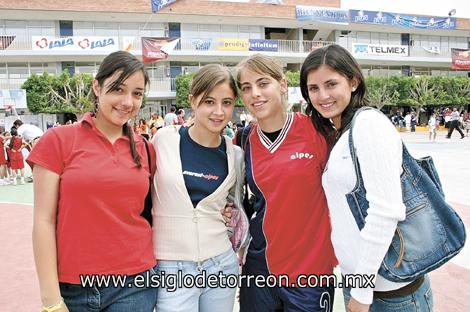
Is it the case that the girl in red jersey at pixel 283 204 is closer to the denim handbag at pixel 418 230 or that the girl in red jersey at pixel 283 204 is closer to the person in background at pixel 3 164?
the denim handbag at pixel 418 230

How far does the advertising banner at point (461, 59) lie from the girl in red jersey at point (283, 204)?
3259 cm

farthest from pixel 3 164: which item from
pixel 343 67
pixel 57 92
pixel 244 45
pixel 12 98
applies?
pixel 244 45

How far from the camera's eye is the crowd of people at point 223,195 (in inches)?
60.8

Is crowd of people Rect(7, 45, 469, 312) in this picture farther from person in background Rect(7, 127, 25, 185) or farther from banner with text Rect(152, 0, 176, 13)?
banner with text Rect(152, 0, 176, 13)

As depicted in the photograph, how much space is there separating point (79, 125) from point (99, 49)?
86.0 feet

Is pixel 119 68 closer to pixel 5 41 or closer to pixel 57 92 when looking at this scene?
pixel 57 92

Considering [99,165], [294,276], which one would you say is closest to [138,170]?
[99,165]

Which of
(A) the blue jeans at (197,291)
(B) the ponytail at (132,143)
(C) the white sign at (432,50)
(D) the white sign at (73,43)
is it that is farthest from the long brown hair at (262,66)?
(C) the white sign at (432,50)

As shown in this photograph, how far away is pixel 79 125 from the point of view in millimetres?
1697

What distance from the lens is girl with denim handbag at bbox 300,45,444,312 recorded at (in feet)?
4.77

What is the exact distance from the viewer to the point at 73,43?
82.7 feet

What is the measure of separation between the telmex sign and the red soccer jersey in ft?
99.3

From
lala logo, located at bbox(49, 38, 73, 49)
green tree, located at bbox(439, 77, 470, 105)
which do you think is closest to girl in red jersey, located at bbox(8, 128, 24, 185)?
lala logo, located at bbox(49, 38, 73, 49)

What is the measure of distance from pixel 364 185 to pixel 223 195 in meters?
0.74
